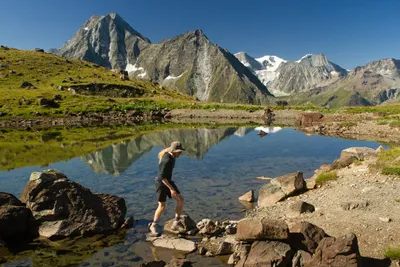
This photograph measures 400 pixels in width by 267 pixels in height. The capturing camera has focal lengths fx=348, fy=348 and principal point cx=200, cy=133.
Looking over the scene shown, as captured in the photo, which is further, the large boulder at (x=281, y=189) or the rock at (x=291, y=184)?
the rock at (x=291, y=184)

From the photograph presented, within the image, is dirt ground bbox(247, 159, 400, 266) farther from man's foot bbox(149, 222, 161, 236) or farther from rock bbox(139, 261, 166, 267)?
rock bbox(139, 261, 166, 267)

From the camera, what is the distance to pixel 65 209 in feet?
54.7

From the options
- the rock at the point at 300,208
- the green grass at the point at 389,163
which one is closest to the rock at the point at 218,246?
the rock at the point at 300,208

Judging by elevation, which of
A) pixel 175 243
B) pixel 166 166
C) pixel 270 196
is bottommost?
pixel 175 243

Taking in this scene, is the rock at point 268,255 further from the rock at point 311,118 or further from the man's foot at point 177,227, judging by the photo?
the rock at point 311,118

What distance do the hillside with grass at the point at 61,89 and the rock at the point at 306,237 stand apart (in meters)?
92.6

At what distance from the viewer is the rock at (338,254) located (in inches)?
431

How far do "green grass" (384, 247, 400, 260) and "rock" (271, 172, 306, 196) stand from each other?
893 cm

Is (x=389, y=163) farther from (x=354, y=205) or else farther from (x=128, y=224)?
(x=128, y=224)

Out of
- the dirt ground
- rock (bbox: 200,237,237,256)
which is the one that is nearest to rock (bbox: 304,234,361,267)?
the dirt ground

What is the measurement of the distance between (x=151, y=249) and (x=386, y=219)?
10.00 meters

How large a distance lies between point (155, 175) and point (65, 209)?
1269cm

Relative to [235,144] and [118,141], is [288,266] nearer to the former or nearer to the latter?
[235,144]

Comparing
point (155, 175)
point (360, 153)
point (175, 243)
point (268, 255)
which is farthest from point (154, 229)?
point (360, 153)
